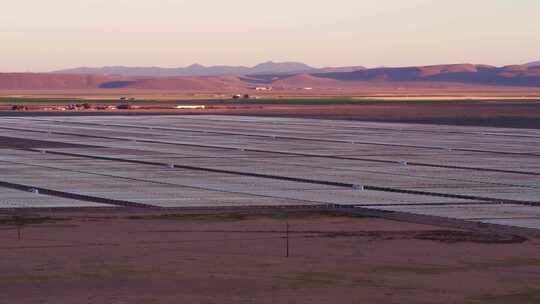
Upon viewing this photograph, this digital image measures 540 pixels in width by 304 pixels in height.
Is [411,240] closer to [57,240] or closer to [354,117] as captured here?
[57,240]

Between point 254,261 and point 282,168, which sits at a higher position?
point 254,261

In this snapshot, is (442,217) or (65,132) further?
(65,132)

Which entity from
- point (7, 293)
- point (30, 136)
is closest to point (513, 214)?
point (7, 293)

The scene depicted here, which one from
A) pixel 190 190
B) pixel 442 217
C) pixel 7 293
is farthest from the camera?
pixel 190 190

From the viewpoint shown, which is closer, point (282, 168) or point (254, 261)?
point (254, 261)

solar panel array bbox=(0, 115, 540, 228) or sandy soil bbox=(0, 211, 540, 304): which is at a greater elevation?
sandy soil bbox=(0, 211, 540, 304)

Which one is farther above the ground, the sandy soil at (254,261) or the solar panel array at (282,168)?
the sandy soil at (254,261)

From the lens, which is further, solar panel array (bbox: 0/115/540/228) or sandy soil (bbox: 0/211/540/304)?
solar panel array (bbox: 0/115/540/228)

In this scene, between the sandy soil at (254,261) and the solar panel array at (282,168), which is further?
the solar panel array at (282,168)
